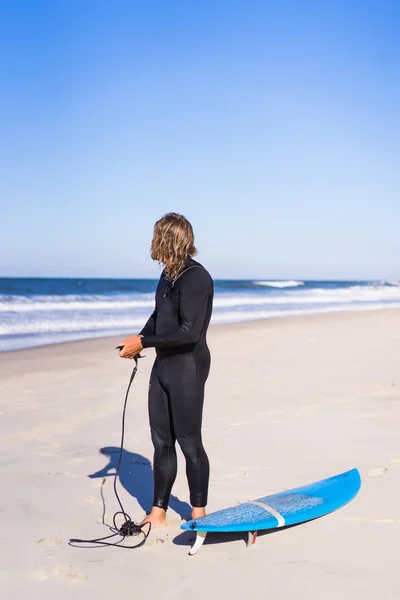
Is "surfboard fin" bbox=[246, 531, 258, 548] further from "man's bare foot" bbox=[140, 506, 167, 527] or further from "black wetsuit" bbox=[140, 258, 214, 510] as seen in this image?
"man's bare foot" bbox=[140, 506, 167, 527]

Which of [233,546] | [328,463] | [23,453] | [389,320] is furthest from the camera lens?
[389,320]

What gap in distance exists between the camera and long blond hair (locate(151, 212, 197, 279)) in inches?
130

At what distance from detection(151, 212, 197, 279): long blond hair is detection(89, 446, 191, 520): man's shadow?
1.59 meters

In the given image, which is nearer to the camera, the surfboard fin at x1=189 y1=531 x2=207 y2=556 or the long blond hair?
the surfboard fin at x1=189 y1=531 x2=207 y2=556

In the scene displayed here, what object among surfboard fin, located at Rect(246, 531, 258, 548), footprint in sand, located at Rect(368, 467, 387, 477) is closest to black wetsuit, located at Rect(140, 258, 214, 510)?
surfboard fin, located at Rect(246, 531, 258, 548)

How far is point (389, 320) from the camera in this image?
1816 centimetres

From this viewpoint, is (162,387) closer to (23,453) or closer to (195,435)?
(195,435)

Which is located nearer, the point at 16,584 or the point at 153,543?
the point at 16,584

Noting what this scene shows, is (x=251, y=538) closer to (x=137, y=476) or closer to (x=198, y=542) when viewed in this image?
(x=198, y=542)

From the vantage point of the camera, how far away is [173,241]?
331 centimetres

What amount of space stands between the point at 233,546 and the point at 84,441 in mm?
2364

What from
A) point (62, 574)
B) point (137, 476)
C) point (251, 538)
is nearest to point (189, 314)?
point (251, 538)

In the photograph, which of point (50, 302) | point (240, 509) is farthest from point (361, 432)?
point (50, 302)

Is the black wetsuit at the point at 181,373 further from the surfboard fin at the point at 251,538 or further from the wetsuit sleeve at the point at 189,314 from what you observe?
the surfboard fin at the point at 251,538
